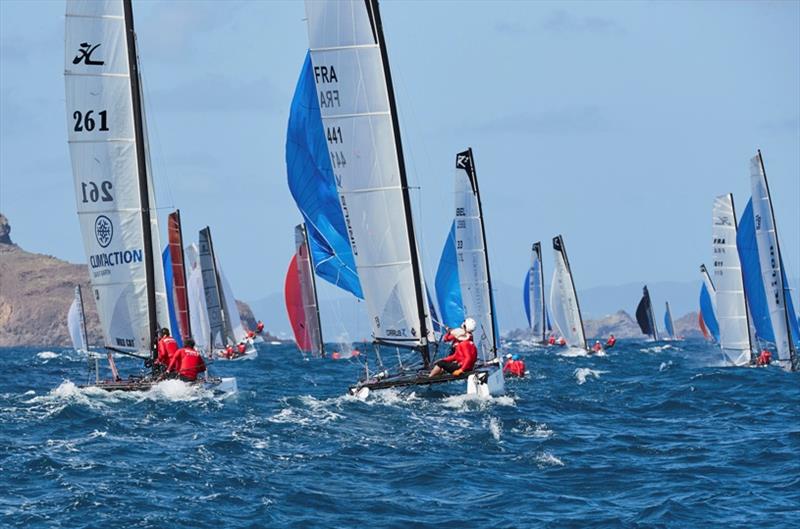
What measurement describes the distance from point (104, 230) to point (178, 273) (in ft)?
57.7

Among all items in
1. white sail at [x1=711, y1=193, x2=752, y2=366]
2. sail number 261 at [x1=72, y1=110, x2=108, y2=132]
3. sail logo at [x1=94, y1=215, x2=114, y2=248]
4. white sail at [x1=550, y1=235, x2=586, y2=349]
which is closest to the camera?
sail number 261 at [x1=72, y1=110, x2=108, y2=132]

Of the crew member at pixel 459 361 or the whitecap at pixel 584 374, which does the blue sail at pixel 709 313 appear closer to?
the whitecap at pixel 584 374

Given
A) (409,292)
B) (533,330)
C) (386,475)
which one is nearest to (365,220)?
(409,292)

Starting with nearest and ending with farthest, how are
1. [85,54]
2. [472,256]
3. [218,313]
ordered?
[85,54] < [472,256] < [218,313]

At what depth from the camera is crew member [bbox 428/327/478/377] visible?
26453 millimetres

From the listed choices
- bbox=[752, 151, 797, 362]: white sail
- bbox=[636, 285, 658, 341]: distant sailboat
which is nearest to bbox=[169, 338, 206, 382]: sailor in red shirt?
bbox=[752, 151, 797, 362]: white sail

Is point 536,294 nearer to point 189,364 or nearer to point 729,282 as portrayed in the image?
point 729,282

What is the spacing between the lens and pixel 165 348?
91.7ft

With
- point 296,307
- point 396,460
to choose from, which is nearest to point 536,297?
point 296,307

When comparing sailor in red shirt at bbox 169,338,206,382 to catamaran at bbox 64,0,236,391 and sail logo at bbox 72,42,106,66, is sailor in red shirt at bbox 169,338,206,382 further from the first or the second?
sail logo at bbox 72,42,106,66

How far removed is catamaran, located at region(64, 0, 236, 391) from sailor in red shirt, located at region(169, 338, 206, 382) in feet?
1.37

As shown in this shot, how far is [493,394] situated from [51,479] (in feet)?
38.3

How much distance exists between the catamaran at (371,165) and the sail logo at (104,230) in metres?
4.95

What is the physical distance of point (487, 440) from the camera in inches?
854
